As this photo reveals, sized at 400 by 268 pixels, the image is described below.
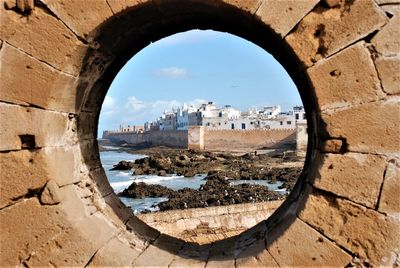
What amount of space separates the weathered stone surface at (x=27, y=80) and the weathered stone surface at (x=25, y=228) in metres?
0.73

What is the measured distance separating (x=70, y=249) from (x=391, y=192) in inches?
88.2

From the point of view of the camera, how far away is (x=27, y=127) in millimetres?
2979

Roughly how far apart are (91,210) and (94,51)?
126cm

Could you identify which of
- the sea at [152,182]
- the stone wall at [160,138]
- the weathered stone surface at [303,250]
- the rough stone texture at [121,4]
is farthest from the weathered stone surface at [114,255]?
the stone wall at [160,138]

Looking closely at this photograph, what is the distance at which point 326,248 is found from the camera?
280 centimetres

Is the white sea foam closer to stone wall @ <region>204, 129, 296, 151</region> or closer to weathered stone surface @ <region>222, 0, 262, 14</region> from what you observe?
stone wall @ <region>204, 129, 296, 151</region>

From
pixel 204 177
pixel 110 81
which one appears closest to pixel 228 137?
pixel 204 177

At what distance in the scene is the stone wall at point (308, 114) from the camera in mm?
2709

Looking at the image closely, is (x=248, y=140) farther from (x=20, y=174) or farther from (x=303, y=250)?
(x=20, y=174)

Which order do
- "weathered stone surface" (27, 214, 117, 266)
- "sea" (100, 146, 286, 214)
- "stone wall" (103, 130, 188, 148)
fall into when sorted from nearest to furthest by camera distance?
1. "weathered stone surface" (27, 214, 117, 266)
2. "sea" (100, 146, 286, 214)
3. "stone wall" (103, 130, 188, 148)

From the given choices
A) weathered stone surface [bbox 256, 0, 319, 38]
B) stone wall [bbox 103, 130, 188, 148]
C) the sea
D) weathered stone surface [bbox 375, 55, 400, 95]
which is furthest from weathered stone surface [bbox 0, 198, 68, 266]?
stone wall [bbox 103, 130, 188, 148]

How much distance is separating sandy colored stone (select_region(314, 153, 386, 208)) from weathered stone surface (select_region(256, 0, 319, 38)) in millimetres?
929

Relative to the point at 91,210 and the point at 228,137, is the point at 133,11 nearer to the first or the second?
the point at 91,210

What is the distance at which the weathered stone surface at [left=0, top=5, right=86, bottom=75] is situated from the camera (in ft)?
9.71
